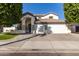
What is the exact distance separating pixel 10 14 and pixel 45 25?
1734 millimetres

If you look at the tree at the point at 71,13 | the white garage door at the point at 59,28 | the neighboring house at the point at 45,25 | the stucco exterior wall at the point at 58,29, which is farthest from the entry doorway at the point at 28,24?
the tree at the point at 71,13

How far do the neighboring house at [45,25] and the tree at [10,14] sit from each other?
334 millimetres

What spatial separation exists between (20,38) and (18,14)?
1.15m

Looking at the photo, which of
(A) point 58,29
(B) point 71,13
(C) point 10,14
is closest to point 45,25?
(A) point 58,29

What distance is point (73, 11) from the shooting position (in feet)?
44.0

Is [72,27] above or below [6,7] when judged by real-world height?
below

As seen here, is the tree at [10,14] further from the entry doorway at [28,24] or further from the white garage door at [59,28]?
→ the white garage door at [59,28]

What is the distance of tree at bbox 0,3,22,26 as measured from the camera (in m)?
11.1

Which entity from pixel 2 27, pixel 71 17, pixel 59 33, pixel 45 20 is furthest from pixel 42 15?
pixel 71 17

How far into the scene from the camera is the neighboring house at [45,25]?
35.6ft

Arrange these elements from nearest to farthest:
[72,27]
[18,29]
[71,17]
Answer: [18,29] < [72,27] < [71,17]

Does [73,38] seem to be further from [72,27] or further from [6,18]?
[6,18]

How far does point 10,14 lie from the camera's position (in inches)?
439

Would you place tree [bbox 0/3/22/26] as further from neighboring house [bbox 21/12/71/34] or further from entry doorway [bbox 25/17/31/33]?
entry doorway [bbox 25/17/31/33]
